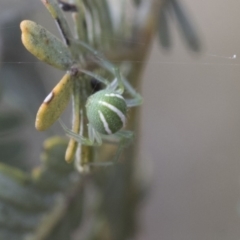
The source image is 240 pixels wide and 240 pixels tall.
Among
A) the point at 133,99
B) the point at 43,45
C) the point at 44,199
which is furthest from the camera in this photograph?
the point at 44,199

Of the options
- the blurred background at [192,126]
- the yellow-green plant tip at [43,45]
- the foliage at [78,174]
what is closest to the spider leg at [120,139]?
the foliage at [78,174]

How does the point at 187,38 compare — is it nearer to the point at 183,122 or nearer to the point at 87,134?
the point at 87,134

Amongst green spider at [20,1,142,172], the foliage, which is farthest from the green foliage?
green spider at [20,1,142,172]

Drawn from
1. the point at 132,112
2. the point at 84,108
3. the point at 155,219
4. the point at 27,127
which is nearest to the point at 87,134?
the point at 84,108

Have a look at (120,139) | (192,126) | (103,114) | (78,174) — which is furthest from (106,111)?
(192,126)

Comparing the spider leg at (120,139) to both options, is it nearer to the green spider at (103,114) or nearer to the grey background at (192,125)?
the green spider at (103,114)

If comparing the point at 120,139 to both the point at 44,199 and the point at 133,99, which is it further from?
the point at 44,199
